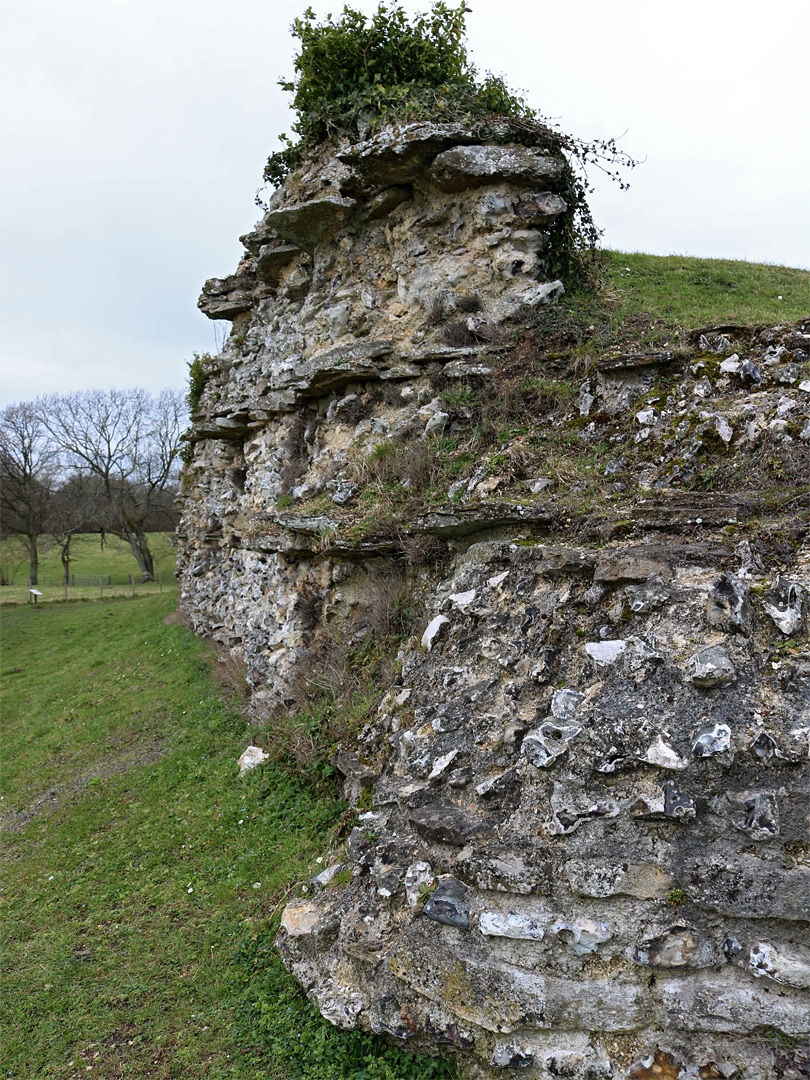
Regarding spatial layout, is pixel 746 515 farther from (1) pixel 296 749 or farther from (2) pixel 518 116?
(2) pixel 518 116

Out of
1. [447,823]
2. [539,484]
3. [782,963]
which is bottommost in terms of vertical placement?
[782,963]

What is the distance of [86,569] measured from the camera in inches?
1793

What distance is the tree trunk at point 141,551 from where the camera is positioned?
38.3 meters

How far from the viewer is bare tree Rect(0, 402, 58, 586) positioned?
3662 cm

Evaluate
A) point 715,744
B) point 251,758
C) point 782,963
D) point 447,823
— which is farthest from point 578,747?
point 251,758

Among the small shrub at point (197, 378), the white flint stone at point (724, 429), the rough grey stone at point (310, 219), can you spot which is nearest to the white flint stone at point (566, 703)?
the white flint stone at point (724, 429)

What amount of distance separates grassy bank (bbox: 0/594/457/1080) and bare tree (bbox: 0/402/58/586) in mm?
27956

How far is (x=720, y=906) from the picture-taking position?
3695mm

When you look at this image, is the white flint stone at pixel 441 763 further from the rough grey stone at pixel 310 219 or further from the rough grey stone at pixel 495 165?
the rough grey stone at pixel 310 219

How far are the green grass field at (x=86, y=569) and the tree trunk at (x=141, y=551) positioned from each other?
2.35 feet

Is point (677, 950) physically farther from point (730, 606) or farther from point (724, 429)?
point (724, 429)

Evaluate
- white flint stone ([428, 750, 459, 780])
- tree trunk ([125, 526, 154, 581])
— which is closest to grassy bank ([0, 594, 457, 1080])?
white flint stone ([428, 750, 459, 780])

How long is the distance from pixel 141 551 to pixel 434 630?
36.9m

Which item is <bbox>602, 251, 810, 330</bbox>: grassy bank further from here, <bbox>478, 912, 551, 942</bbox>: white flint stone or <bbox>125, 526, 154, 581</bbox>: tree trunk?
<bbox>125, 526, 154, 581</bbox>: tree trunk
